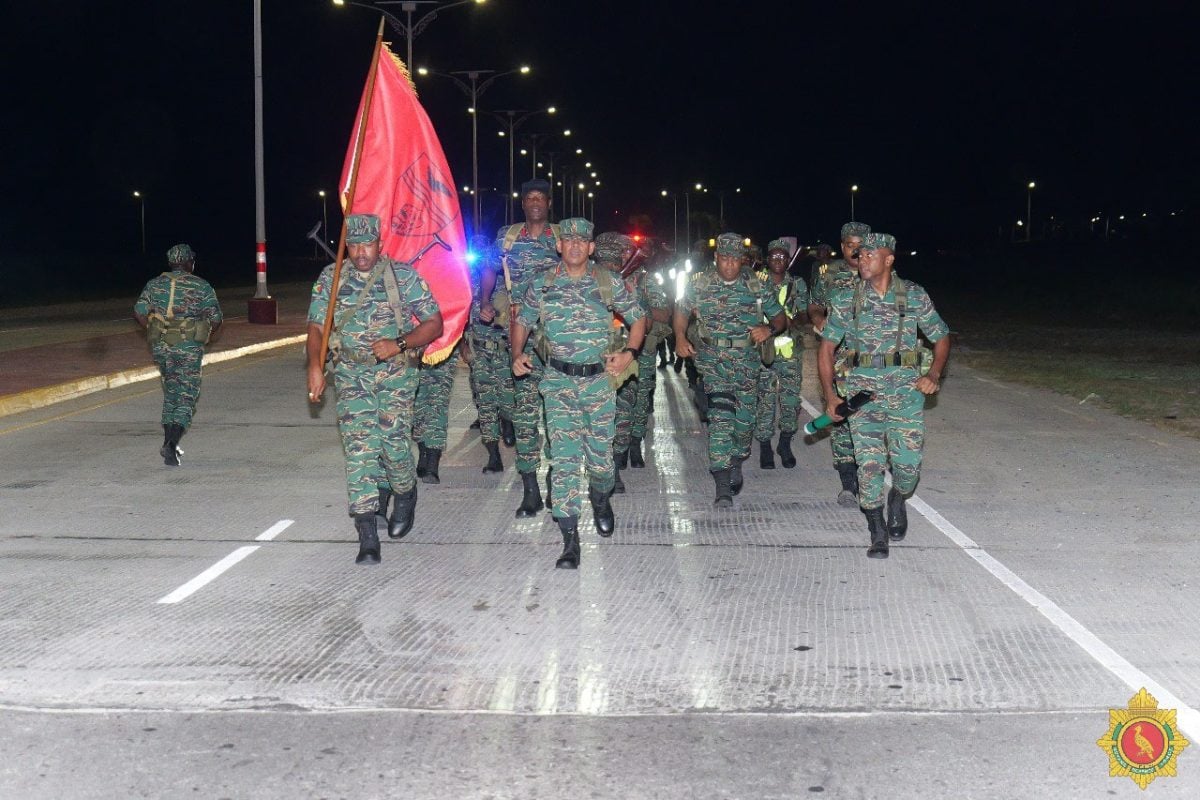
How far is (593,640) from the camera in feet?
21.4

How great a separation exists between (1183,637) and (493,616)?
311 centimetres

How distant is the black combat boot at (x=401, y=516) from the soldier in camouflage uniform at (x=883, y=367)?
251 centimetres

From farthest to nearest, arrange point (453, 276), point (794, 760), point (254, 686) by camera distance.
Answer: point (453, 276)
point (254, 686)
point (794, 760)

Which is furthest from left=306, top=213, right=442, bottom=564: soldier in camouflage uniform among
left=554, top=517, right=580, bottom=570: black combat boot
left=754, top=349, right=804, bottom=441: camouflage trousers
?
left=754, top=349, right=804, bottom=441: camouflage trousers

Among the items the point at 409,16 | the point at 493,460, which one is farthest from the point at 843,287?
the point at 409,16

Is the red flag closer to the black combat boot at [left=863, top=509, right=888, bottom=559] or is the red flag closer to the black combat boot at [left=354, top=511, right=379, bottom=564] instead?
the black combat boot at [left=354, top=511, right=379, bottom=564]

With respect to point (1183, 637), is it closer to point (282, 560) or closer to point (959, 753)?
point (959, 753)

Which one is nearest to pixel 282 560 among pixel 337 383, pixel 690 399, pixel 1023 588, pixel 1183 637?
pixel 337 383

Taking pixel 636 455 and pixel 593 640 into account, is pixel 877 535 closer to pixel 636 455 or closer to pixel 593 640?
pixel 593 640

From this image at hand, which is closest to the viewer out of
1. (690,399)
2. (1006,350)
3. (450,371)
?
(450,371)

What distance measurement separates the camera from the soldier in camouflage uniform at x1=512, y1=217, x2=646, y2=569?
7.98 metres

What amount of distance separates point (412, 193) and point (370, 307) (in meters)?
1.97

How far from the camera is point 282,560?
8.18m

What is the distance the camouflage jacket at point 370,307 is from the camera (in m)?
7.92
